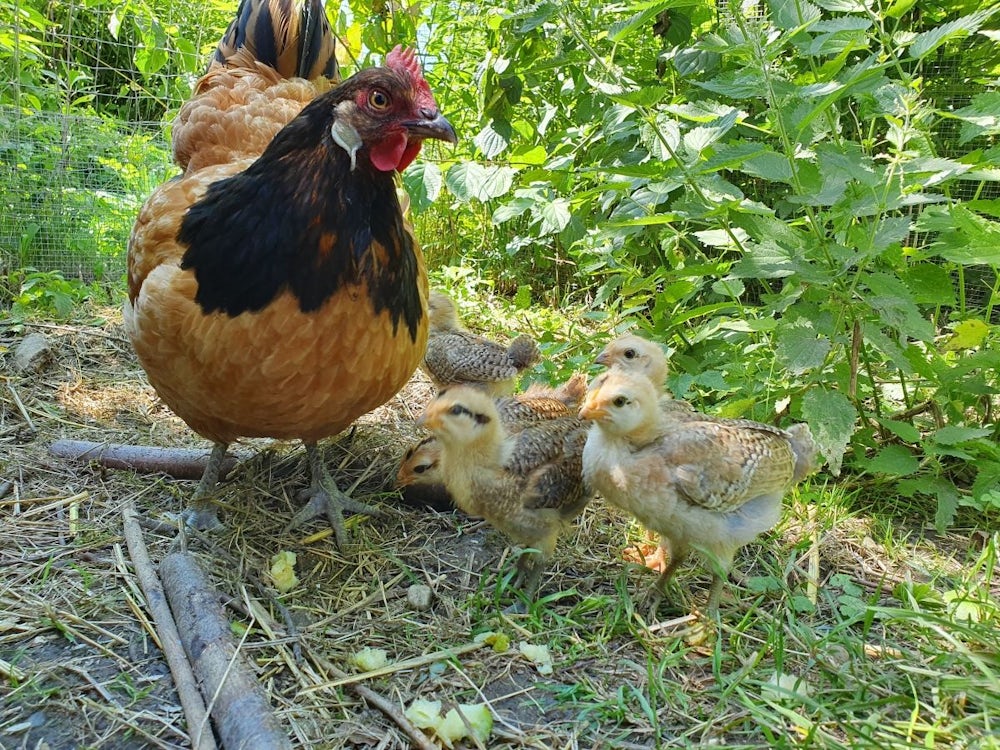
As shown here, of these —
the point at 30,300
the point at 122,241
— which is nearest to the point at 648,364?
the point at 30,300

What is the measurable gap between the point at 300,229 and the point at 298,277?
0.58 ft

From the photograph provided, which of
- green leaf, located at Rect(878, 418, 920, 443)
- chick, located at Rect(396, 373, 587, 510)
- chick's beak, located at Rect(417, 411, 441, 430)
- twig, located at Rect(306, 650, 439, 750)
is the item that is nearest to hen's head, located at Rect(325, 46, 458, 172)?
chick's beak, located at Rect(417, 411, 441, 430)

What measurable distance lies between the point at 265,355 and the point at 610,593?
1.61m

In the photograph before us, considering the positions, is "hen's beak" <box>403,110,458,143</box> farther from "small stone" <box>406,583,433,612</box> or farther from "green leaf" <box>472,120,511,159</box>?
"green leaf" <box>472,120,511,159</box>

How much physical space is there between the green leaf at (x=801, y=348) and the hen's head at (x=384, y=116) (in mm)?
1531

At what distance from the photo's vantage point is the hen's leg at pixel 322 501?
315 cm

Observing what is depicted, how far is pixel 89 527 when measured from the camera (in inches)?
115

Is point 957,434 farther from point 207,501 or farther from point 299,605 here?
point 207,501

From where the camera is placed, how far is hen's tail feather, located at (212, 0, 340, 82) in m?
4.02

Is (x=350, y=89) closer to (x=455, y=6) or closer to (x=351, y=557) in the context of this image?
(x=351, y=557)

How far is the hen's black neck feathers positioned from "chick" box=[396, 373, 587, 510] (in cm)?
82

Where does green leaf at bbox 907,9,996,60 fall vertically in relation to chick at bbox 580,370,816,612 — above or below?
above

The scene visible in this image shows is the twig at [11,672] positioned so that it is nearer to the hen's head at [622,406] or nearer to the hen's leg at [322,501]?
the hen's leg at [322,501]

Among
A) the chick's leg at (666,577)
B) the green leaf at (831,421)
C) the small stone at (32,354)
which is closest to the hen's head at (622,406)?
the chick's leg at (666,577)
